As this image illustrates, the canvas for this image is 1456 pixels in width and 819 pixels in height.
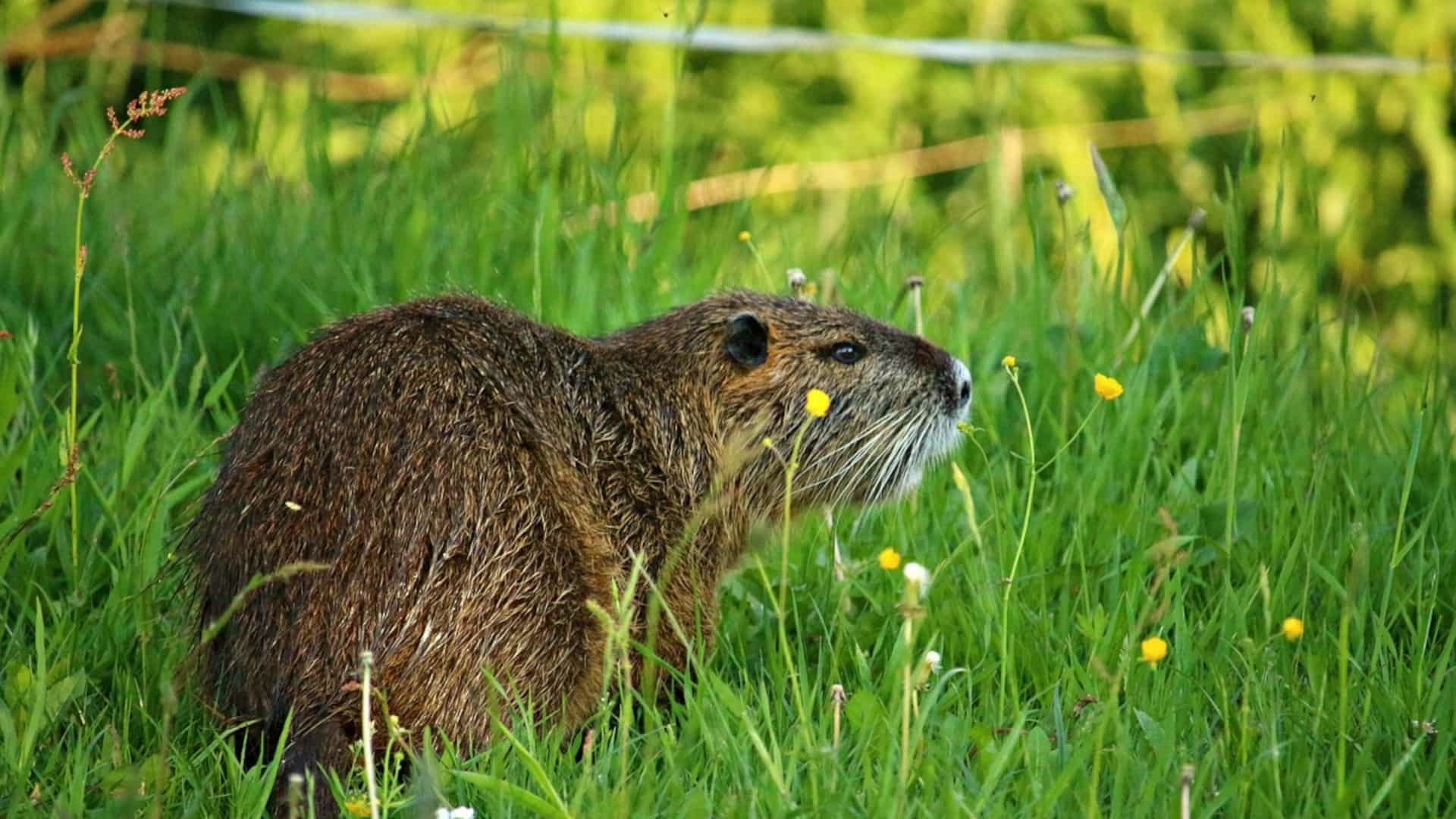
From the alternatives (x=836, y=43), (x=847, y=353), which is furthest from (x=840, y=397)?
(x=836, y=43)

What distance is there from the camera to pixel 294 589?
8.40 feet

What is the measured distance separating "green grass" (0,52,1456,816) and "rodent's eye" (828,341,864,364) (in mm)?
296

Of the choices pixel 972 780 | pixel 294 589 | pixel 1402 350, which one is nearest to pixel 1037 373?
pixel 972 780

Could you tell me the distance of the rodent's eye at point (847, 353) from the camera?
3387 millimetres

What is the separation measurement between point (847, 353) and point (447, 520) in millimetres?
1030

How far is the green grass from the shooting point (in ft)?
8.09

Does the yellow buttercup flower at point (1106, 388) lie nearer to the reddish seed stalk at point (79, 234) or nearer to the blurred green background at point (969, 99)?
the reddish seed stalk at point (79, 234)

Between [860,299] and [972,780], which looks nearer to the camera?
[972,780]

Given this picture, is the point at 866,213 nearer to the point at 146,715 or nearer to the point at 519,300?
the point at 519,300

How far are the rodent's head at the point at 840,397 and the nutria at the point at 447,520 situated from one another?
0.43ft

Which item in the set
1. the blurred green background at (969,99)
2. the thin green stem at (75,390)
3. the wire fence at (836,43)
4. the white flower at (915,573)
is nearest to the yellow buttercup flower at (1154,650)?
the white flower at (915,573)

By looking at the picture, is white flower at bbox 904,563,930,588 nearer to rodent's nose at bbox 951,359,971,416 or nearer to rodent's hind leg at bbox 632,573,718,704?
rodent's hind leg at bbox 632,573,718,704

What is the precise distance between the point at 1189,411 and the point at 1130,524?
1.92 feet

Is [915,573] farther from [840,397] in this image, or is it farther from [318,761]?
[840,397]
